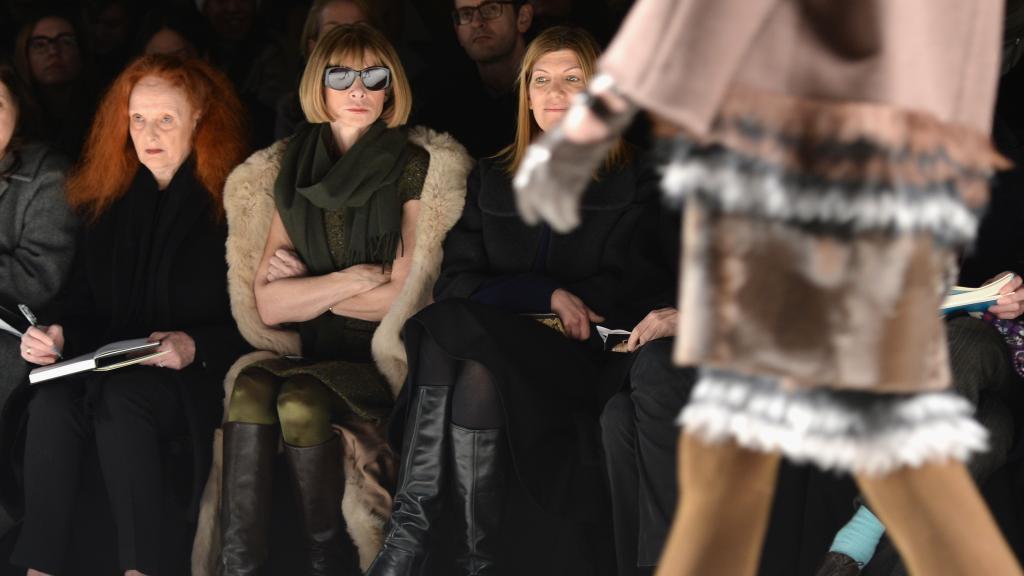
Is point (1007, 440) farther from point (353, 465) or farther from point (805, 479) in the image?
point (353, 465)

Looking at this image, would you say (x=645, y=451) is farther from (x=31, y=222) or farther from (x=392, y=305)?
(x=31, y=222)

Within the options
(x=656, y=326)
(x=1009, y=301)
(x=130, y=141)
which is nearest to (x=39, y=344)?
(x=130, y=141)

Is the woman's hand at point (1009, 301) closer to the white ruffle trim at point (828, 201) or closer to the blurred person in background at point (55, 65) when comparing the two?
the white ruffle trim at point (828, 201)

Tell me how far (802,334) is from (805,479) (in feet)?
4.12

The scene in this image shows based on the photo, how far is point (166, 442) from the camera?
3705mm

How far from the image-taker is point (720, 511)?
6.37ft

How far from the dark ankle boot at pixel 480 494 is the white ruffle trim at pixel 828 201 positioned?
55.5 inches

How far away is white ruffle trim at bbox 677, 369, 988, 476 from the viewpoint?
1857 millimetres

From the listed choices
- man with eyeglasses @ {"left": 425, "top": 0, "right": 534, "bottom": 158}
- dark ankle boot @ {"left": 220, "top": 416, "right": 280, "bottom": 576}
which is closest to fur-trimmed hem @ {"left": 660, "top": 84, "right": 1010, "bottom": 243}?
dark ankle boot @ {"left": 220, "top": 416, "right": 280, "bottom": 576}

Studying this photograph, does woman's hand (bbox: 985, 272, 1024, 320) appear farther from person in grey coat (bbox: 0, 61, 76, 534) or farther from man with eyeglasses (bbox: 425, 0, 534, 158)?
person in grey coat (bbox: 0, 61, 76, 534)

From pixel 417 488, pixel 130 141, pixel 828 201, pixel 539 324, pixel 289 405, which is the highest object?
pixel 828 201

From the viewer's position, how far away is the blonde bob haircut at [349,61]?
380cm

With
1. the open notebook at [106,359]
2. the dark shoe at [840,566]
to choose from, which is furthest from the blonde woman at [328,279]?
the dark shoe at [840,566]

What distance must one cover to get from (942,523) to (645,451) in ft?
3.86
